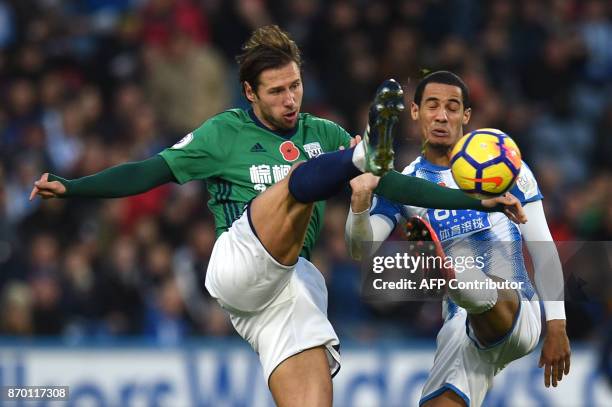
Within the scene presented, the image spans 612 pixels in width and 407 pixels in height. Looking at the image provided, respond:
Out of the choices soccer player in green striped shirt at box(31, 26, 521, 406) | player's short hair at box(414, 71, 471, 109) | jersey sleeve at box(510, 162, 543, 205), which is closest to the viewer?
soccer player in green striped shirt at box(31, 26, 521, 406)

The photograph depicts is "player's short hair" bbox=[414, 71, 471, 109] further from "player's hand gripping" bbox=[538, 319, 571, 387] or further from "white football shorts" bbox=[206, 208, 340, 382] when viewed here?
"player's hand gripping" bbox=[538, 319, 571, 387]

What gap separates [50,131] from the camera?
10.9m

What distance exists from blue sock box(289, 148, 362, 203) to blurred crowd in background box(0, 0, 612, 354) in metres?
4.25

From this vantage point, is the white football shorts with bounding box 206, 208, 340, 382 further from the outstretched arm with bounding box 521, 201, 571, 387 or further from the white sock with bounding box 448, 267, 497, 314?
the outstretched arm with bounding box 521, 201, 571, 387

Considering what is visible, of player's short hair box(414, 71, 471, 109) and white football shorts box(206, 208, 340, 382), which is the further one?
player's short hair box(414, 71, 471, 109)

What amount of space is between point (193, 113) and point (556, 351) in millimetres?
6301

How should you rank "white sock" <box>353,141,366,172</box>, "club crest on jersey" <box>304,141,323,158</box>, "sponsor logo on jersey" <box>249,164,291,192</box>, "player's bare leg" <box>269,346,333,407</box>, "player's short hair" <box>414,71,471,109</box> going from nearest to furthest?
"white sock" <box>353,141,366,172</box> < "player's bare leg" <box>269,346,333,407</box> < "sponsor logo on jersey" <box>249,164,291,192</box> < "club crest on jersey" <box>304,141,323,158</box> < "player's short hair" <box>414,71,471,109</box>

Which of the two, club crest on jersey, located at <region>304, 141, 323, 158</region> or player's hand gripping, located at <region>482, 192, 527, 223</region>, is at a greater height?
club crest on jersey, located at <region>304, 141, 323, 158</region>

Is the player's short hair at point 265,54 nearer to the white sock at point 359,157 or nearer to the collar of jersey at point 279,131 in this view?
the collar of jersey at point 279,131

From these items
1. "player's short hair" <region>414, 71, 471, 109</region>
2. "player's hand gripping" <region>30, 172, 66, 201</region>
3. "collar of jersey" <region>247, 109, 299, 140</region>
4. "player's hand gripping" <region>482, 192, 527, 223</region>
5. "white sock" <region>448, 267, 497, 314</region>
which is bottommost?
"white sock" <region>448, 267, 497, 314</region>

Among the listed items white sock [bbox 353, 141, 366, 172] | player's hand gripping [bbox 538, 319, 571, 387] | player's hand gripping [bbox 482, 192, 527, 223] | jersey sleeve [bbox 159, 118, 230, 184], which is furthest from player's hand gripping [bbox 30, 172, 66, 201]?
player's hand gripping [bbox 538, 319, 571, 387]

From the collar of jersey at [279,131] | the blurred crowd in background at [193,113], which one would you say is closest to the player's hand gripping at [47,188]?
the collar of jersey at [279,131]

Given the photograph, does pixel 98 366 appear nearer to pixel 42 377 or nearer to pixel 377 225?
pixel 42 377

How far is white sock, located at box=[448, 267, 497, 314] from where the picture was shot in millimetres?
5609
